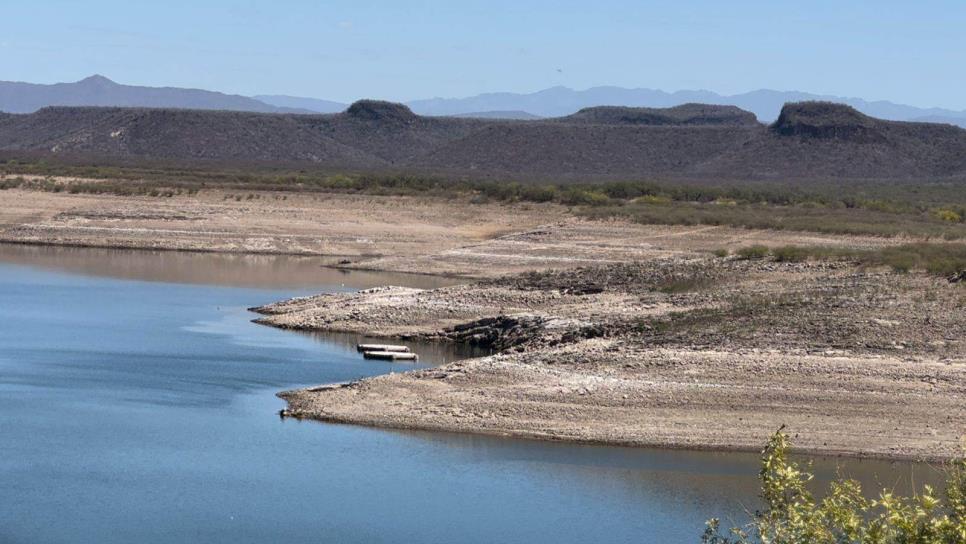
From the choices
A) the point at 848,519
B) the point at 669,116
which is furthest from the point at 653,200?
the point at 669,116

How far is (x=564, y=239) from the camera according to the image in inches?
2016

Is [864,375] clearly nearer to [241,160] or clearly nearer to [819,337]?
[819,337]

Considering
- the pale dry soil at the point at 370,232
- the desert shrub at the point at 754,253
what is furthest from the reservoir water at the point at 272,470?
the pale dry soil at the point at 370,232

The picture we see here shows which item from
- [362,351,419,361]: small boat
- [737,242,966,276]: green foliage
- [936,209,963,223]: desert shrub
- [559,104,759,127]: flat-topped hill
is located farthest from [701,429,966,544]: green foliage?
[559,104,759,127]: flat-topped hill

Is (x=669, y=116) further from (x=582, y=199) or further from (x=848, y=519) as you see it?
(x=848, y=519)

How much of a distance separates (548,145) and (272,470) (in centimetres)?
10097

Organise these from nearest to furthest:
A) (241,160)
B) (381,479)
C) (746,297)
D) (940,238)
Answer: (381,479) → (746,297) → (940,238) → (241,160)

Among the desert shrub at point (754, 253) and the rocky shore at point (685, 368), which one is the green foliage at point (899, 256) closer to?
the desert shrub at point (754, 253)

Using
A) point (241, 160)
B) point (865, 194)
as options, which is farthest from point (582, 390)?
point (241, 160)

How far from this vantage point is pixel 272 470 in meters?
19.6

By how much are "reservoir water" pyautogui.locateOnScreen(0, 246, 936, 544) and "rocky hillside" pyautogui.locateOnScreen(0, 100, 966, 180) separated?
7719 centimetres

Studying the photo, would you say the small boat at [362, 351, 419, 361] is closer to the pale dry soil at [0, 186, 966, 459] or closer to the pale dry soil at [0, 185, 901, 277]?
the pale dry soil at [0, 186, 966, 459]

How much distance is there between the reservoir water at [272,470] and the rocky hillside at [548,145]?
253 feet

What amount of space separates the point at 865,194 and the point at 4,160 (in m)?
49.0
